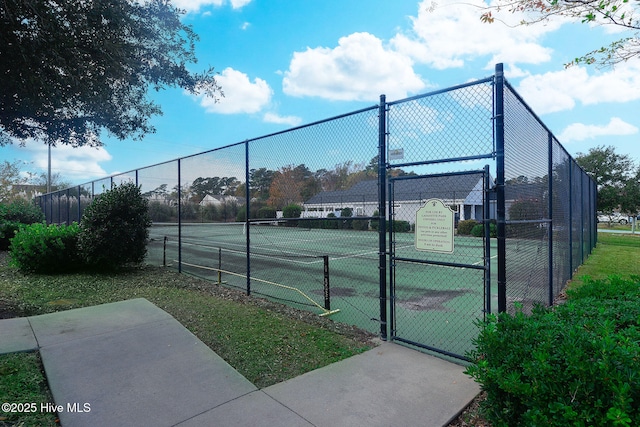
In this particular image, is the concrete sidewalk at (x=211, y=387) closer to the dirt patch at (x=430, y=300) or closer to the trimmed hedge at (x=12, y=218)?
the dirt patch at (x=430, y=300)

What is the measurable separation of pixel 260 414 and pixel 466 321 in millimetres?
3407

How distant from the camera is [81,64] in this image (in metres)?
4.40

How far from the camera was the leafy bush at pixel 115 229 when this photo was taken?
805cm

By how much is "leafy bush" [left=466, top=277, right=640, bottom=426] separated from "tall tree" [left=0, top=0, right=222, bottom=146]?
508 centimetres

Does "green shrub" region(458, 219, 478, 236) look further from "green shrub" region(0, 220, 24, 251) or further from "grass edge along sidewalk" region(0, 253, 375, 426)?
"green shrub" region(0, 220, 24, 251)

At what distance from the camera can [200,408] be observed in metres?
2.69

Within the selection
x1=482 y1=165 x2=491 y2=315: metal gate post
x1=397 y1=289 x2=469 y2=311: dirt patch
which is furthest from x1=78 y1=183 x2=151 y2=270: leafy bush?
x1=482 y1=165 x2=491 y2=315: metal gate post

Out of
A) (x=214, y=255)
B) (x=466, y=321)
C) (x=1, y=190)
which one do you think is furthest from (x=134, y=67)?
(x=1, y=190)

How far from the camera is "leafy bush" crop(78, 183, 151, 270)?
8.05 metres

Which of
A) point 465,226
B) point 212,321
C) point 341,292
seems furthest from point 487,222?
point 341,292

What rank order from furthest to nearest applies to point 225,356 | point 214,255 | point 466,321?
point 214,255 < point 466,321 < point 225,356

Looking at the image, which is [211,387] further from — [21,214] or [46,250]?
[21,214]

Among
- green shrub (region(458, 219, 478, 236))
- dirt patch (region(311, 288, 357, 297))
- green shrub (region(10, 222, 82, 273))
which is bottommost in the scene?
dirt patch (region(311, 288, 357, 297))

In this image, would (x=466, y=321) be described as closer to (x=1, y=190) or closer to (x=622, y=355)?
(x=622, y=355)
